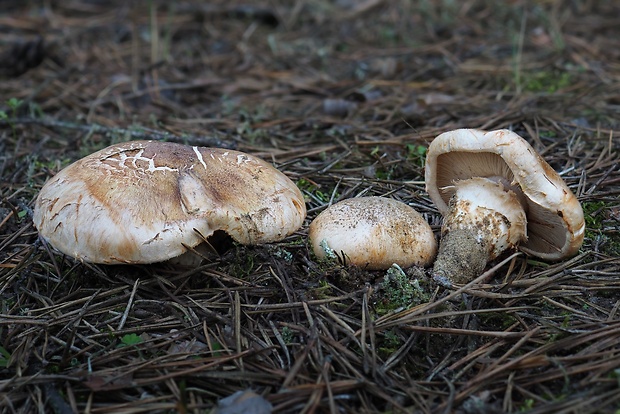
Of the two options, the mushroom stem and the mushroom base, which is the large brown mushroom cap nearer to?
the mushroom stem

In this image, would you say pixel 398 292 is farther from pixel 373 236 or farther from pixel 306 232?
pixel 306 232

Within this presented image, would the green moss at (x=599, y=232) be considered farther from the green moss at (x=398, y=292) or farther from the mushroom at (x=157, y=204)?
the mushroom at (x=157, y=204)

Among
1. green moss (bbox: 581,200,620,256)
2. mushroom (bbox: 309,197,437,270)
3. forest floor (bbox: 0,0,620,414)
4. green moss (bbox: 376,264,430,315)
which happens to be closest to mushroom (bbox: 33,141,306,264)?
mushroom (bbox: 309,197,437,270)

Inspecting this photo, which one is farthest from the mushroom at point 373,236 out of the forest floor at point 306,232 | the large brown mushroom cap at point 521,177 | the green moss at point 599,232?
the green moss at point 599,232

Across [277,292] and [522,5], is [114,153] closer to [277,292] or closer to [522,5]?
[277,292]

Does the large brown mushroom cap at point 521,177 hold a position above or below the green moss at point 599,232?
above
